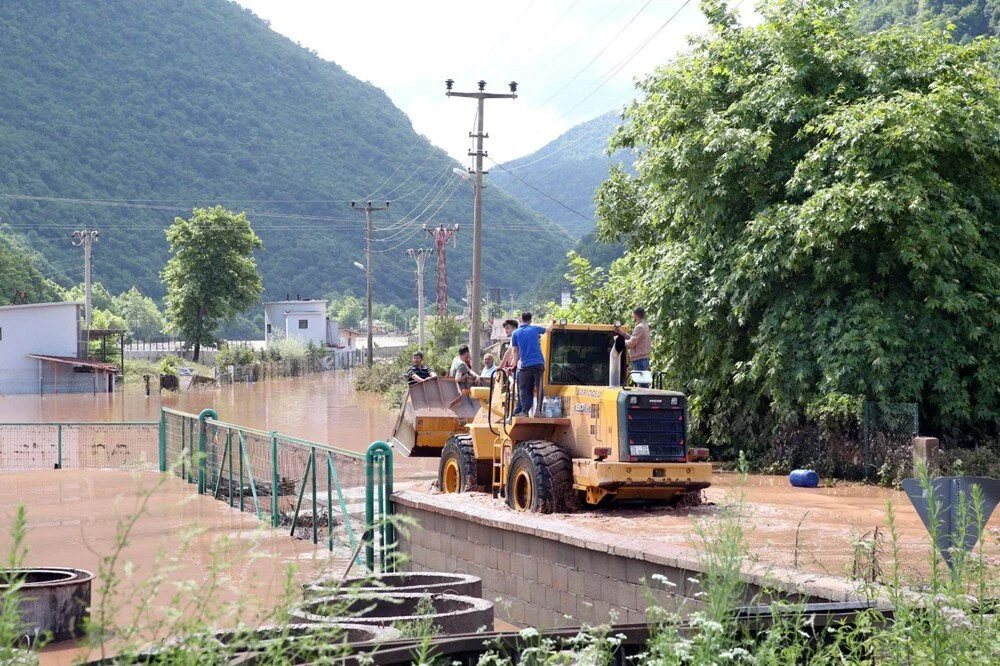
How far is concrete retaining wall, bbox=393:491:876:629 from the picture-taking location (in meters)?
9.66

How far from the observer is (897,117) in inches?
768

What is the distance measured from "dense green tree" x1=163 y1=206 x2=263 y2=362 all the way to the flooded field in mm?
61359

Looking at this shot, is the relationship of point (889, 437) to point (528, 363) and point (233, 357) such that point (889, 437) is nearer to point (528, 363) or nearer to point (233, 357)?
point (528, 363)

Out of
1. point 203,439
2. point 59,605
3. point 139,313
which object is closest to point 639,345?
point 59,605

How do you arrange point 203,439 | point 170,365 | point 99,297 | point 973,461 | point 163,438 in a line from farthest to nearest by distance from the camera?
point 99,297, point 170,365, point 163,438, point 203,439, point 973,461

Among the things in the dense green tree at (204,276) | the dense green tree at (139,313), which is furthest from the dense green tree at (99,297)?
the dense green tree at (204,276)

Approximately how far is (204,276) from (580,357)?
75.0 metres

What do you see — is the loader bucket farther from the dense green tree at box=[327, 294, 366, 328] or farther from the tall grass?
the dense green tree at box=[327, 294, 366, 328]

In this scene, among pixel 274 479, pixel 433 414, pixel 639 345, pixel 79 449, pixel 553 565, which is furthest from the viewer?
pixel 79 449

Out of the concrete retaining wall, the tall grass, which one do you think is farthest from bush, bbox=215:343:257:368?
the tall grass

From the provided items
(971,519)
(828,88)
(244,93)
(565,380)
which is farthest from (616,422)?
(244,93)

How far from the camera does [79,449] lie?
2722cm

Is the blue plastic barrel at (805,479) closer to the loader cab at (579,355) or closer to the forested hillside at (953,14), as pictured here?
the loader cab at (579,355)

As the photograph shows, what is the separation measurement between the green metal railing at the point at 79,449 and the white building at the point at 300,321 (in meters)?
81.5
